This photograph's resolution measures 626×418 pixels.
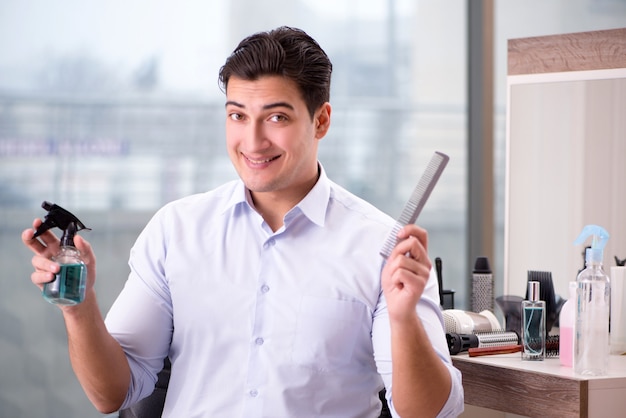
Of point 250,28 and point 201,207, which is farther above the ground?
point 250,28

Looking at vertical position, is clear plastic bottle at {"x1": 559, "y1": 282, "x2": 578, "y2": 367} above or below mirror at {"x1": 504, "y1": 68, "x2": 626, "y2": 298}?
below

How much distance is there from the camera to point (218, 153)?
10.3 ft

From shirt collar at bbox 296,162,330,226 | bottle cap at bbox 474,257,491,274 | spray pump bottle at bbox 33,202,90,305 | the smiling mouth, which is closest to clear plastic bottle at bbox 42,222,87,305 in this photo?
spray pump bottle at bbox 33,202,90,305

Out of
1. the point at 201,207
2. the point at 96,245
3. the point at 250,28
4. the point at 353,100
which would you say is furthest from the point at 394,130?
the point at 201,207

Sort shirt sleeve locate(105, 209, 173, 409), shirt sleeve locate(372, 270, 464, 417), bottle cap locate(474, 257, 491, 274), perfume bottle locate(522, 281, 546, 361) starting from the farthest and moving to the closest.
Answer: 1. bottle cap locate(474, 257, 491, 274)
2. perfume bottle locate(522, 281, 546, 361)
3. shirt sleeve locate(105, 209, 173, 409)
4. shirt sleeve locate(372, 270, 464, 417)

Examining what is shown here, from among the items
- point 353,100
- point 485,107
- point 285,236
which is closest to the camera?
point 285,236

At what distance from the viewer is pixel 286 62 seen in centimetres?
181

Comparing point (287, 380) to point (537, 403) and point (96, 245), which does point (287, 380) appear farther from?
point (96, 245)

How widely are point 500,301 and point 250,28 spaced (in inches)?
55.8

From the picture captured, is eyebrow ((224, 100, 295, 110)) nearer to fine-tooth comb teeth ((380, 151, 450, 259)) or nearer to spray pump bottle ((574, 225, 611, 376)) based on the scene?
fine-tooth comb teeth ((380, 151, 450, 259))

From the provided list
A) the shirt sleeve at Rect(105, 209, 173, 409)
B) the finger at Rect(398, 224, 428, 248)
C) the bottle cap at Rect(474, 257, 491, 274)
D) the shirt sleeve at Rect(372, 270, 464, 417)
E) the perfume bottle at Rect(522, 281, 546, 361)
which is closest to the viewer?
the finger at Rect(398, 224, 428, 248)

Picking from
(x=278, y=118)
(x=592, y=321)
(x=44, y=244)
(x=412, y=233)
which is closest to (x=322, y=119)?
(x=278, y=118)

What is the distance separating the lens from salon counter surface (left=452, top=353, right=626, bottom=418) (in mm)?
1902

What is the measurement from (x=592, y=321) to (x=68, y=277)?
1.14 meters
